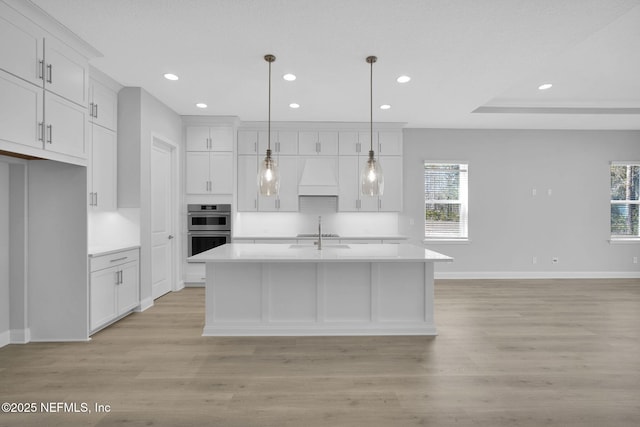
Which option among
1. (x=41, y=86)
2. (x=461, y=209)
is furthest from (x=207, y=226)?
(x=461, y=209)

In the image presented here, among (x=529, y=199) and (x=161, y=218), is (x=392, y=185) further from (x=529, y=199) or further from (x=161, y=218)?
(x=161, y=218)

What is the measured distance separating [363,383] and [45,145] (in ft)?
10.2

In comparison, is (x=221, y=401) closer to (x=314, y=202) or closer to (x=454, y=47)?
(x=454, y=47)

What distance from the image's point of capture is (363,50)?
3107 millimetres

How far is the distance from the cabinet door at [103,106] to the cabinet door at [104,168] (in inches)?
3.5

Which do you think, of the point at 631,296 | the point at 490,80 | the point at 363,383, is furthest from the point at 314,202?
the point at 631,296

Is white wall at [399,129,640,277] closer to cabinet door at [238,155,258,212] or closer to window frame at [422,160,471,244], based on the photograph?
window frame at [422,160,471,244]

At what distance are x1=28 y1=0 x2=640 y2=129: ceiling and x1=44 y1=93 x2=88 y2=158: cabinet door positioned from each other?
24.3 inches

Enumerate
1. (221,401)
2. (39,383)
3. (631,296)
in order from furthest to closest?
1. (631,296)
2. (39,383)
3. (221,401)

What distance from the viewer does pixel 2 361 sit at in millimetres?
2748

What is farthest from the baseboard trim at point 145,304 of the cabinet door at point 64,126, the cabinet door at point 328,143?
the cabinet door at point 328,143

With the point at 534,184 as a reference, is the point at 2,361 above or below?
below

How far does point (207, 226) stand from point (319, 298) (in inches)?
108

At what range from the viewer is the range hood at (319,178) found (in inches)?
219
